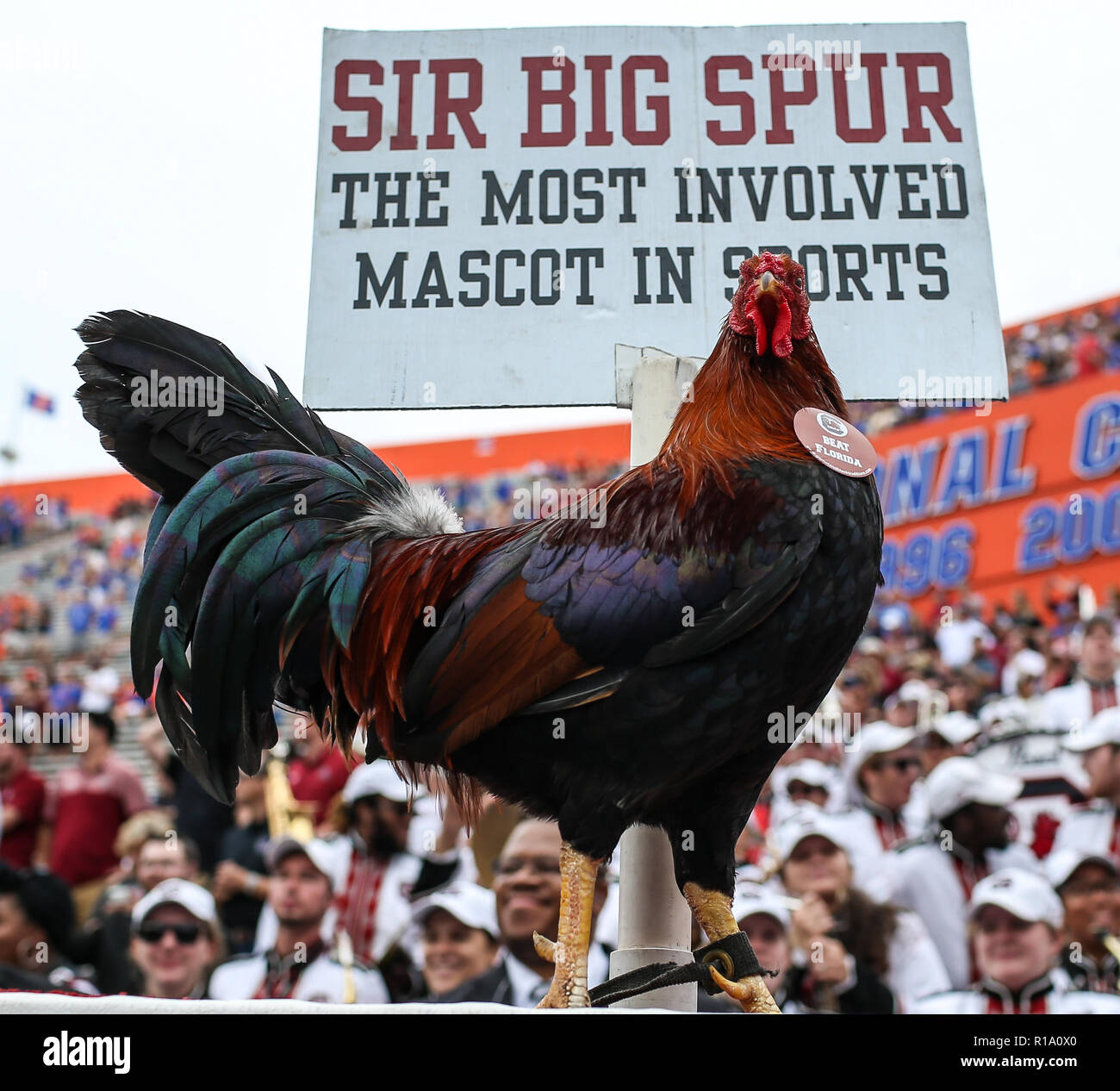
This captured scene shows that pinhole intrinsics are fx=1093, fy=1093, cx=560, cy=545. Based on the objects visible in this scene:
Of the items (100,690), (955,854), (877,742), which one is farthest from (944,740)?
(100,690)

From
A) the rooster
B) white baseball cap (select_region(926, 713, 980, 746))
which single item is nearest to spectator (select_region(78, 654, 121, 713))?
white baseball cap (select_region(926, 713, 980, 746))

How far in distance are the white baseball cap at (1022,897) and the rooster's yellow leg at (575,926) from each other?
266cm

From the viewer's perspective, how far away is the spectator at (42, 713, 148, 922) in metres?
5.84

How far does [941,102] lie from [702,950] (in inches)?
82.8

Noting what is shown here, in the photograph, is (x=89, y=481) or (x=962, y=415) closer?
(x=962, y=415)

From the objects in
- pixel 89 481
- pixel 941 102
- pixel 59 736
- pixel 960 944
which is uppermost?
pixel 89 481

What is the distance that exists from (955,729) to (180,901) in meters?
4.39

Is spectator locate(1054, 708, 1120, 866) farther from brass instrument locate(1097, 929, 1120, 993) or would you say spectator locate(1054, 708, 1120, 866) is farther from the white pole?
the white pole

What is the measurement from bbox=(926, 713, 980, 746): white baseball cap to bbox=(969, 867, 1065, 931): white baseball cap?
1974 mm

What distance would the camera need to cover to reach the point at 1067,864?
176 inches
